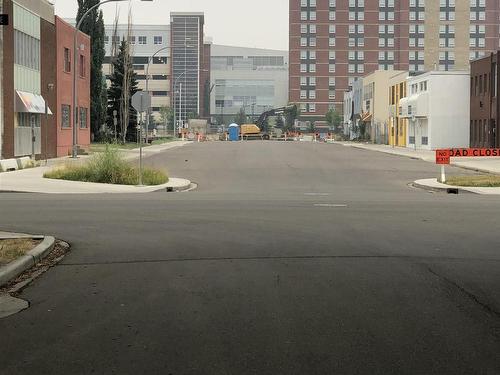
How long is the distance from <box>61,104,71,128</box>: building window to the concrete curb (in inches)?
1351

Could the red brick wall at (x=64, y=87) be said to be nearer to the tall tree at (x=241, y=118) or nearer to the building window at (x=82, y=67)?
the building window at (x=82, y=67)

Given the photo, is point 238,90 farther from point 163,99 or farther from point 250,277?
point 250,277

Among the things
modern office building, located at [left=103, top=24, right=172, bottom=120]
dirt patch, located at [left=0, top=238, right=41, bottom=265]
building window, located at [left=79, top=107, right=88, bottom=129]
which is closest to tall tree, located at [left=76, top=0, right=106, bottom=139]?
building window, located at [left=79, top=107, right=88, bottom=129]

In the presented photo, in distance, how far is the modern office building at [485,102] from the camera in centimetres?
5506

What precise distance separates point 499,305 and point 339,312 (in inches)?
63.4

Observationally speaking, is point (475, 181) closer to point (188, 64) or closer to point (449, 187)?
point (449, 187)

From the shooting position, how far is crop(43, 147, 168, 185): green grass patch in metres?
25.8

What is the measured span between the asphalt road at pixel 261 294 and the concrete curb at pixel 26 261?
403 mm

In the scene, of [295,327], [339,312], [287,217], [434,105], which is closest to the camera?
[295,327]

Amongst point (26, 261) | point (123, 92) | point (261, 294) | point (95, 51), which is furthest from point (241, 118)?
point (261, 294)

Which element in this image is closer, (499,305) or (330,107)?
(499,305)

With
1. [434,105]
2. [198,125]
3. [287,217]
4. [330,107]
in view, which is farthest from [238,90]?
[287,217]

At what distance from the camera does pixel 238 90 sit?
18225cm

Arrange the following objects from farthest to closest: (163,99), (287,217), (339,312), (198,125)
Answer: (163,99) → (198,125) → (287,217) → (339,312)
